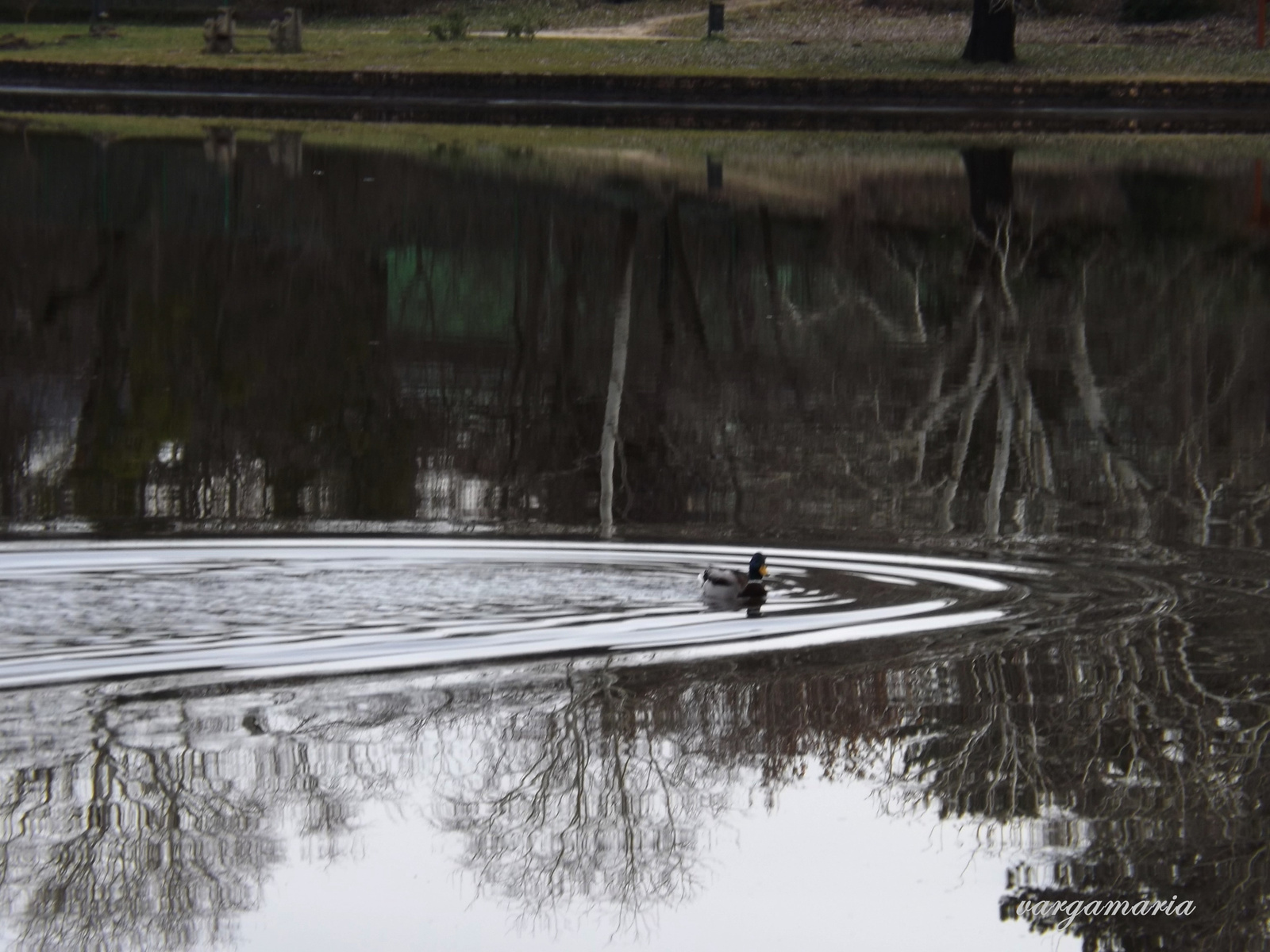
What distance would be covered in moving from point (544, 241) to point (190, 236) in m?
3.85

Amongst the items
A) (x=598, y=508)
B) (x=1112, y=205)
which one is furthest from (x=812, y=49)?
(x=598, y=508)

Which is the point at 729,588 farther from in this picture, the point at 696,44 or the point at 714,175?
the point at 696,44

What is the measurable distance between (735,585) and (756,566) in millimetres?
189

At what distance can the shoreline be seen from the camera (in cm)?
3656

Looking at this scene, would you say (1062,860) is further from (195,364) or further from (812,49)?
(812,49)

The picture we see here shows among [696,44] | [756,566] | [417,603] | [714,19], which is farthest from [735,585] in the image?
[714,19]

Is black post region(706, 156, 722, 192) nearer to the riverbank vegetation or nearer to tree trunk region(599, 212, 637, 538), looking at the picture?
tree trunk region(599, 212, 637, 538)

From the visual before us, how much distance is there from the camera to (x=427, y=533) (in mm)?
10070

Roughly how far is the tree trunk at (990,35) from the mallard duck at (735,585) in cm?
3467

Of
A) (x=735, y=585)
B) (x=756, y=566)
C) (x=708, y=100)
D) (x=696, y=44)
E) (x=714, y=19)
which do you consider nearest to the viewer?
(x=735, y=585)

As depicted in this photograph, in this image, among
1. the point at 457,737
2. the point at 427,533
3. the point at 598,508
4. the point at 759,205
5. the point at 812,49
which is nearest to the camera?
the point at 457,737

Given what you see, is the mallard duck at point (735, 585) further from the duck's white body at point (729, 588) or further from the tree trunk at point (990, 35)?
the tree trunk at point (990, 35)

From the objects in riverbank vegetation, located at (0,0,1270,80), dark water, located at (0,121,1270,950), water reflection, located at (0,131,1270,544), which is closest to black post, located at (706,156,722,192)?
water reflection, located at (0,131,1270,544)

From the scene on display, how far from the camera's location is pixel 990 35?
42.7 m
